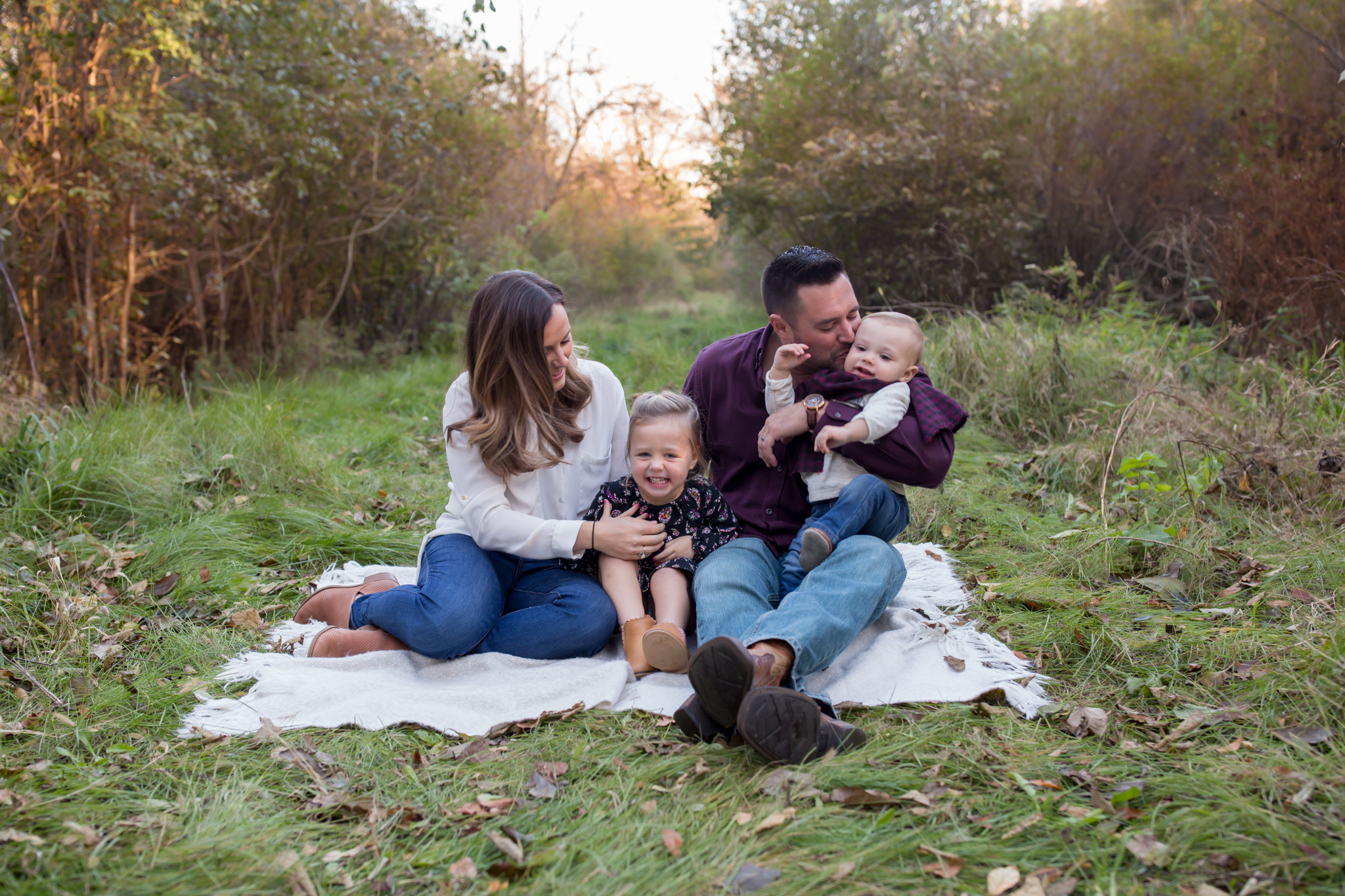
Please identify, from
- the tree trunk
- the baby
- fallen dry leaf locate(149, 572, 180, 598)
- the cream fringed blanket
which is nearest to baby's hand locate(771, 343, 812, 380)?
the baby

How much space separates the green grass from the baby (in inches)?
21.5

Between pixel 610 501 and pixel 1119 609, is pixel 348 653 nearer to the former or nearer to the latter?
pixel 610 501

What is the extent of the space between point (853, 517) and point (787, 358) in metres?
0.59

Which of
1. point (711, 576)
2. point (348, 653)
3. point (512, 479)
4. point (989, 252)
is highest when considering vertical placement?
point (989, 252)

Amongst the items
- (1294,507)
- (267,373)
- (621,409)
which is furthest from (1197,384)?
(267,373)

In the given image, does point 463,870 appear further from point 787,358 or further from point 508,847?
point 787,358

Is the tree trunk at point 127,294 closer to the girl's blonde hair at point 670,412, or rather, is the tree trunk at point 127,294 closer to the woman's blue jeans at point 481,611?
the woman's blue jeans at point 481,611

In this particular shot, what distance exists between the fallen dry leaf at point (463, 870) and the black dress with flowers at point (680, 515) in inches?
53.1

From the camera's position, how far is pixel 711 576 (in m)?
2.94

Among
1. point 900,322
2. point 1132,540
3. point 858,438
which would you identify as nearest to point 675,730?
point 858,438

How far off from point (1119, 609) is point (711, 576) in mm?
1409

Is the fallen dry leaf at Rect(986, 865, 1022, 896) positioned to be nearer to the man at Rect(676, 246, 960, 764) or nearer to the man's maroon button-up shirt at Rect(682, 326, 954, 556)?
the man at Rect(676, 246, 960, 764)

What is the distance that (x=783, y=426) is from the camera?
3.13 meters

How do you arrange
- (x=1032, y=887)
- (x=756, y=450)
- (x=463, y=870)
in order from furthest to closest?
(x=756, y=450) < (x=463, y=870) < (x=1032, y=887)
